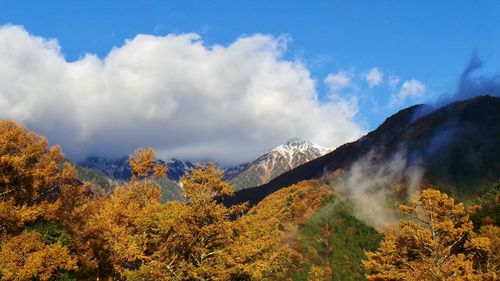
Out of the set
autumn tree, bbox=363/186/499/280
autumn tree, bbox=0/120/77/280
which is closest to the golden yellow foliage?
autumn tree, bbox=0/120/77/280

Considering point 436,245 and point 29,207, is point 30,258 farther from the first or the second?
point 436,245

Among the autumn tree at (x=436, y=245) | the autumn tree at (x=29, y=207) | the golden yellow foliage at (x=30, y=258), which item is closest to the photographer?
the golden yellow foliage at (x=30, y=258)

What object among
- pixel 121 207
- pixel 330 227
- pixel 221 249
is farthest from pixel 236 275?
pixel 330 227

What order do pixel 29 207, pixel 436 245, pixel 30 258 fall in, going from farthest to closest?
1. pixel 436 245
2. pixel 29 207
3. pixel 30 258

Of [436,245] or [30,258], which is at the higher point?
[30,258]

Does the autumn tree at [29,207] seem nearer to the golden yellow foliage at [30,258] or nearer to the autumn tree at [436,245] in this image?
the golden yellow foliage at [30,258]

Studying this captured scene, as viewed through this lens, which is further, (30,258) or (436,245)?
(436,245)

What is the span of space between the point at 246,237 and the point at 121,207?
21.2 m

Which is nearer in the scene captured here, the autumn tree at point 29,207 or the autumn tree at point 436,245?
the autumn tree at point 29,207

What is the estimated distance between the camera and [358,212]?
581 ft

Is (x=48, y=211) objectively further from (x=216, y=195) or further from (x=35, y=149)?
(x=216, y=195)

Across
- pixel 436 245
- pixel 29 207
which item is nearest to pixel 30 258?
pixel 29 207

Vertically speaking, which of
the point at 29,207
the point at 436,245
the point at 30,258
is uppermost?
the point at 29,207

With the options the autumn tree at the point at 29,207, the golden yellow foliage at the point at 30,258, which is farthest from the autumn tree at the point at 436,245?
the autumn tree at the point at 29,207
